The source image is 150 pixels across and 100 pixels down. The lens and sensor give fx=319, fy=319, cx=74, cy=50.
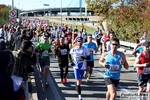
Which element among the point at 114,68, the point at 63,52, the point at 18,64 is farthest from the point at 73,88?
the point at 18,64

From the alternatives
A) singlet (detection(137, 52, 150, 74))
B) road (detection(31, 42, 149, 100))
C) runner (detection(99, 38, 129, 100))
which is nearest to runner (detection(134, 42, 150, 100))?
singlet (detection(137, 52, 150, 74))

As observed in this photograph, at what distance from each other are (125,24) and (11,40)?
1383 centimetres

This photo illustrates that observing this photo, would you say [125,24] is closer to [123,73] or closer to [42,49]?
[123,73]

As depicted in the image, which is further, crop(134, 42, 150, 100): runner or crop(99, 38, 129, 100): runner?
crop(134, 42, 150, 100): runner

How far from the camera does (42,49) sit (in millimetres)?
10844

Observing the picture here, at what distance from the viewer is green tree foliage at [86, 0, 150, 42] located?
23602 millimetres

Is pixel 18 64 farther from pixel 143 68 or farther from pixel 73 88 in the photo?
pixel 73 88

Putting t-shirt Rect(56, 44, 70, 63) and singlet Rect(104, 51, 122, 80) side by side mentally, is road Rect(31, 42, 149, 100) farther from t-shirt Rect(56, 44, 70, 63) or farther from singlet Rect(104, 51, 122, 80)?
singlet Rect(104, 51, 122, 80)

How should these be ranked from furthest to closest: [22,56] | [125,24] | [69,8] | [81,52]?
1. [69,8]
2. [125,24]
3. [81,52]
4. [22,56]

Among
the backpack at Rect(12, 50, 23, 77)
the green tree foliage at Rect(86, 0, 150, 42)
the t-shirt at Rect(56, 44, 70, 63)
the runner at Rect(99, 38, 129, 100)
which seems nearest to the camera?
the backpack at Rect(12, 50, 23, 77)

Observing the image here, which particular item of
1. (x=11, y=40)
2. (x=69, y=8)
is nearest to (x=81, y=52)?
(x=11, y=40)

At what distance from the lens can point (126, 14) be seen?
25062 millimetres

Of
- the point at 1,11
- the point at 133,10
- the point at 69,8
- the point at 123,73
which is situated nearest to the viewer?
the point at 123,73

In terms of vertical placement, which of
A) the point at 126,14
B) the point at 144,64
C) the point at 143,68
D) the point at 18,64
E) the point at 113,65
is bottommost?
the point at 143,68
